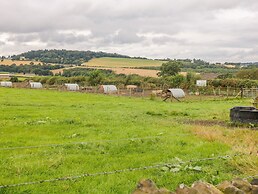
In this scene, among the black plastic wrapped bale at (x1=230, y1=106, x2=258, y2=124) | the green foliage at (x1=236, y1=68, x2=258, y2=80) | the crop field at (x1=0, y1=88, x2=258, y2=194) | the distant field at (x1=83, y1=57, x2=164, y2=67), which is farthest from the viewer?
the distant field at (x1=83, y1=57, x2=164, y2=67)

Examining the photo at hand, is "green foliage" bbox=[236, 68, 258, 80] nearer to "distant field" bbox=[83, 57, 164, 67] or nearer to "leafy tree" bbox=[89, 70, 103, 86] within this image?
"leafy tree" bbox=[89, 70, 103, 86]

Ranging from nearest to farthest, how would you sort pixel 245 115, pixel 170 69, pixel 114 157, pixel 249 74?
pixel 114 157 < pixel 245 115 < pixel 249 74 < pixel 170 69

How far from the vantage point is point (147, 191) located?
441 cm

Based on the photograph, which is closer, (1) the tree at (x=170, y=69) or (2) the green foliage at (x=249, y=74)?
(2) the green foliage at (x=249, y=74)

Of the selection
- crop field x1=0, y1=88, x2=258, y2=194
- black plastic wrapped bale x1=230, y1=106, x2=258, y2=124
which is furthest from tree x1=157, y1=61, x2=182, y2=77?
crop field x1=0, y1=88, x2=258, y2=194

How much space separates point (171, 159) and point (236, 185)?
18.3 feet

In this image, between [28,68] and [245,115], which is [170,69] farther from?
[245,115]

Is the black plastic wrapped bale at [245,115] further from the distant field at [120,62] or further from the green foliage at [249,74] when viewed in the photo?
Answer: the distant field at [120,62]

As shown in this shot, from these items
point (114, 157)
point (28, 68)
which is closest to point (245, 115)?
point (114, 157)

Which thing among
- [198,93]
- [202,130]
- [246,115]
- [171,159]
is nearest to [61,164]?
[171,159]

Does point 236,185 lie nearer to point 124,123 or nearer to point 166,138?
point 166,138

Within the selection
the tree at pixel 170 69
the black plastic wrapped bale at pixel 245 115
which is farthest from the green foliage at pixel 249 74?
the black plastic wrapped bale at pixel 245 115

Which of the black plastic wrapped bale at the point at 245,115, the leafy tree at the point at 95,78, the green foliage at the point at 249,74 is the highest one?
the black plastic wrapped bale at the point at 245,115

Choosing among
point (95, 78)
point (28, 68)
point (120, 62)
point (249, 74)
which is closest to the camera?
point (249, 74)
